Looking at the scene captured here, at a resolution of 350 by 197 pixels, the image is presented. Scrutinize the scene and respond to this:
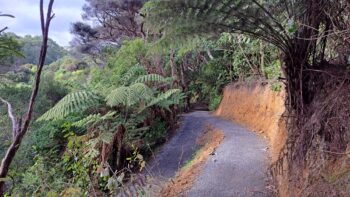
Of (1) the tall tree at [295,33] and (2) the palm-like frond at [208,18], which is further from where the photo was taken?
(2) the palm-like frond at [208,18]

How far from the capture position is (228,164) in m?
5.65

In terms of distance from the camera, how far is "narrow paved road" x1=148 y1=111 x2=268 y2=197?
15.4ft

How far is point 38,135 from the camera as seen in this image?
31.4 ft

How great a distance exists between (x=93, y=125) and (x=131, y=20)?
9531mm

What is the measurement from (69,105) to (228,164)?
10.3 ft

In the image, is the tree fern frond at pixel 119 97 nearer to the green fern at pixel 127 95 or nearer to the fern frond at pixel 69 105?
the green fern at pixel 127 95

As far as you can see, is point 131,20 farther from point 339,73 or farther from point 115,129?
point 339,73

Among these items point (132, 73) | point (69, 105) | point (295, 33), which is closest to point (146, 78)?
point (132, 73)

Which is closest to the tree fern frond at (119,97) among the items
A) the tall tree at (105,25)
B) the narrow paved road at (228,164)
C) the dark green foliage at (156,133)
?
the narrow paved road at (228,164)

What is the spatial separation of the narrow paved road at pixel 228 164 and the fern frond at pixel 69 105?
185 cm

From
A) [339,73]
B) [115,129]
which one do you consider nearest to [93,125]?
[115,129]

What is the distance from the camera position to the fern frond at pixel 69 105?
255 inches

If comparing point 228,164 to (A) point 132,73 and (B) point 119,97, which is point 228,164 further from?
(A) point 132,73

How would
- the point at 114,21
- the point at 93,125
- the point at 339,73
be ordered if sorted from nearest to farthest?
1. the point at 339,73
2. the point at 93,125
3. the point at 114,21
